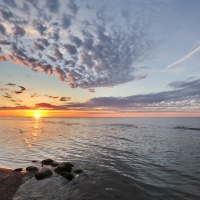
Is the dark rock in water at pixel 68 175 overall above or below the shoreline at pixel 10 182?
below

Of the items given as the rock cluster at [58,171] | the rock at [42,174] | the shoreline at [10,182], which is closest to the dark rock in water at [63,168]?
the rock cluster at [58,171]

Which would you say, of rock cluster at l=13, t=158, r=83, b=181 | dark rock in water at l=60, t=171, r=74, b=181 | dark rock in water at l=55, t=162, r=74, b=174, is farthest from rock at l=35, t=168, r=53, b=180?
dark rock in water at l=60, t=171, r=74, b=181

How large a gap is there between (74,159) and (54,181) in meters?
9.29

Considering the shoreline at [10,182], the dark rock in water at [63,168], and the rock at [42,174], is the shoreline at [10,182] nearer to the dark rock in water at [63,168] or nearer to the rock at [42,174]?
the rock at [42,174]

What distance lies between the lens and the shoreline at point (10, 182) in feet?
44.3

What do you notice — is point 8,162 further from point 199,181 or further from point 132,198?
point 199,181

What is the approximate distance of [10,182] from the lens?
52.2 feet

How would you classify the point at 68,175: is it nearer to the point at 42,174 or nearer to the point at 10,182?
the point at 42,174

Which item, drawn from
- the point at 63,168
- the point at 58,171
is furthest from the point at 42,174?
the point at 63,168

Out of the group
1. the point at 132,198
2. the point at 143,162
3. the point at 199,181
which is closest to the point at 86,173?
the point at 132,198

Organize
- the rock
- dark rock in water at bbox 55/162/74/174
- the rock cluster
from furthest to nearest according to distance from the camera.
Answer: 1. dark rock in water at bbox 55/162/74/174
2. the rock cluster
3. the rock

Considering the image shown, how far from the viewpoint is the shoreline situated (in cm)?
1351

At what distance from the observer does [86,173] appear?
1953 centimetres

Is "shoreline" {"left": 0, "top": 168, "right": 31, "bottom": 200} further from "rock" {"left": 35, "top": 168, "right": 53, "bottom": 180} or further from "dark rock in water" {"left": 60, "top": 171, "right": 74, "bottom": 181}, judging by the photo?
"dark rock in water" {"left": 60, "top": 171, "right": 74, "bottom": 181}
